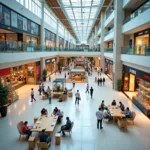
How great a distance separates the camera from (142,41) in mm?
21500

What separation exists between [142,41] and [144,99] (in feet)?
26.1

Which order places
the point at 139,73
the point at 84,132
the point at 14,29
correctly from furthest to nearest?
the point at 14,29, the point at 139,73, the point at 84,132

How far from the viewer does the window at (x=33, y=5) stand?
23.5 m

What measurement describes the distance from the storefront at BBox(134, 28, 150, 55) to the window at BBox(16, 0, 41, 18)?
14.0 meters

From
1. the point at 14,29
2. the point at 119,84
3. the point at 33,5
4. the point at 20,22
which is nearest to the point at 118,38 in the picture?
the point at 119,84

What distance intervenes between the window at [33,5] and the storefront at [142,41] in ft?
46.0

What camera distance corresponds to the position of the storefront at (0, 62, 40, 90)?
2304 centimetres

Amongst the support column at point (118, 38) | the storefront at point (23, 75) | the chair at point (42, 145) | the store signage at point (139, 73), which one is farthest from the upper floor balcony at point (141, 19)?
the storefront at point (23, 75)

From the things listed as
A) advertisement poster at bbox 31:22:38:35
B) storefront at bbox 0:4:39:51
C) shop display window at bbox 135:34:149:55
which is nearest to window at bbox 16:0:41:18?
storefront at bbox 0:4:39:51

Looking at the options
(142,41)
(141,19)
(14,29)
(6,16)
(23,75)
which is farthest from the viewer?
(23,75)

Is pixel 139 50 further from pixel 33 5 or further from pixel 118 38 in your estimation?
pixel 33 5

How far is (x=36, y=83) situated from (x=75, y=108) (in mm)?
13206

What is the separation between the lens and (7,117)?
45.9 feet

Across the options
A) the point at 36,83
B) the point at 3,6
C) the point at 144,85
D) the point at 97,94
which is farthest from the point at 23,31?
the point at 144,85
